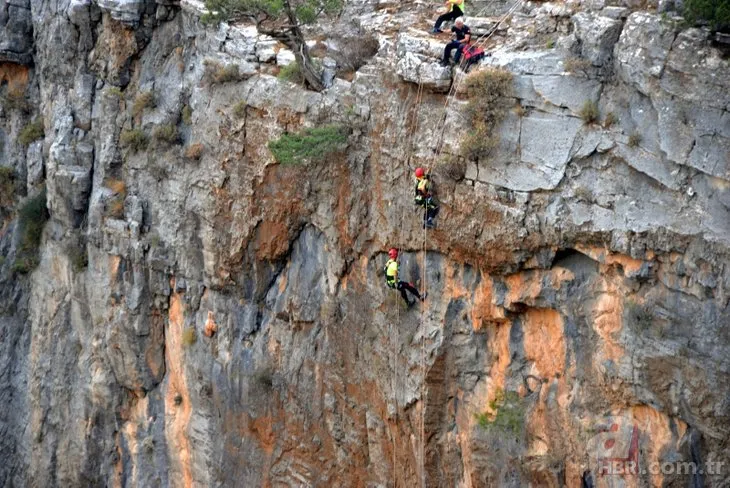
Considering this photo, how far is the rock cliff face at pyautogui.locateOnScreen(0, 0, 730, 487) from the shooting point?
14.4m

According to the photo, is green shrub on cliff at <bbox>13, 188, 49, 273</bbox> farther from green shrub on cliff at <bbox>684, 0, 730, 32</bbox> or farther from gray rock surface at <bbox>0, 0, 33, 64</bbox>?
green shrub on cliff at <bbox>684, 0, 730, 32</bbox>

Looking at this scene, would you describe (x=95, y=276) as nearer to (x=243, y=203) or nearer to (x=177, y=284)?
(x=177, y=284)

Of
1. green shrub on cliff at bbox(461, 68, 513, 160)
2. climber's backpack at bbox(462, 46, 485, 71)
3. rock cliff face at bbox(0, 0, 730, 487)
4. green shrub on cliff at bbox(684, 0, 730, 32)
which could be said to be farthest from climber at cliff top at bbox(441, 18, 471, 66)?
green shrub on cliff at bbox(684, 0, 730, 32)

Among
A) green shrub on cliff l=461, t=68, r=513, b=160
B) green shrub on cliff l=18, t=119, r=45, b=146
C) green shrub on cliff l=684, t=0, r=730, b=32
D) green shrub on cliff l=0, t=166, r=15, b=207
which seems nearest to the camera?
green shrub on cliff l=684, t=0, r=730, b=32

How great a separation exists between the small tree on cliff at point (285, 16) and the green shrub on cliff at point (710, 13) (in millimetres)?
7800

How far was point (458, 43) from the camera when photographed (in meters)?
16.8

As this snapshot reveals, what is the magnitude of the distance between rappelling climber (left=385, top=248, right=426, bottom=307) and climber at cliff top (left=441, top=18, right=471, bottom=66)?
3.47 metres

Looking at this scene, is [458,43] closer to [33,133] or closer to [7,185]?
[33,133]

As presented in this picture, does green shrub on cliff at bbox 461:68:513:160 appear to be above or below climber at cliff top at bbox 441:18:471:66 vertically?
below

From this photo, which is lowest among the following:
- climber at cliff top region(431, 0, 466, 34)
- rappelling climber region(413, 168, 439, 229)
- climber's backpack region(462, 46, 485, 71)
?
rappelling climber region(413, 168, 439, 229)

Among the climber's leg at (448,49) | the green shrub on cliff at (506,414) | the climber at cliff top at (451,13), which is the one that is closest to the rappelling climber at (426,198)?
the climber's leg at (448,49)

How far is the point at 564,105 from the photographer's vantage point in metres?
15.5

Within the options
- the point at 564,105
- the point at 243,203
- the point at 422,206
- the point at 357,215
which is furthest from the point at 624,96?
the point at 243,203

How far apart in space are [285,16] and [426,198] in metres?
6.27
